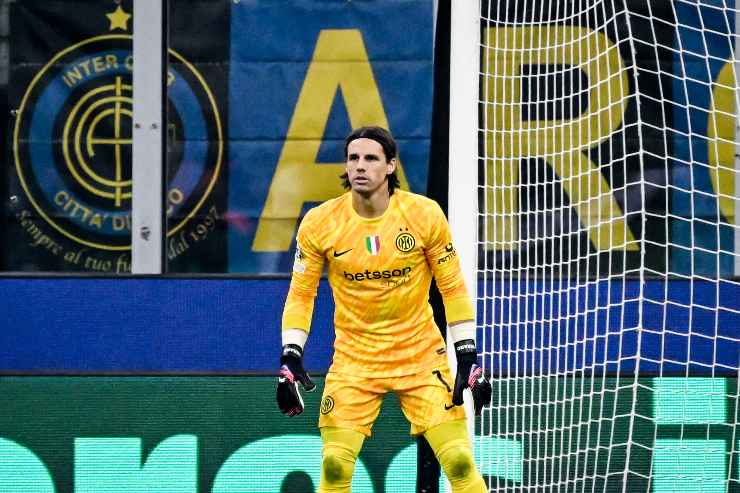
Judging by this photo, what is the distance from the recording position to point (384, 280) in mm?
5461

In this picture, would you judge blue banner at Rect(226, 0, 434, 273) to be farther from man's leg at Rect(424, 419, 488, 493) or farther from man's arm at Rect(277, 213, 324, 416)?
man's leg at Rect(424, 419, 488, 493)

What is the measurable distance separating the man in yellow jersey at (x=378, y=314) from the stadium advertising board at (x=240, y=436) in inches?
47.6

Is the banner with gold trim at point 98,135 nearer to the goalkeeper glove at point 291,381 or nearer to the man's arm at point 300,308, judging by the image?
the man's arm at point 300,308

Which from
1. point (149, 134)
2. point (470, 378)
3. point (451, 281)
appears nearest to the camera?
point (470, 378)

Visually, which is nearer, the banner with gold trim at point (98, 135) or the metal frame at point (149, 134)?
the metal frame at point (149, 134)

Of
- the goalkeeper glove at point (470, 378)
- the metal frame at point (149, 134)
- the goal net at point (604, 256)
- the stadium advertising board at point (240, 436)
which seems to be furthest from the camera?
the metal frame at point (149, 134)

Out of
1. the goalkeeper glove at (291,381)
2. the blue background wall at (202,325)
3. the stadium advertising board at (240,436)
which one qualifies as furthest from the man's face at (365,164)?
the stadium advertising board at (240,436)

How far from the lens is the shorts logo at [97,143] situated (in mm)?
7180

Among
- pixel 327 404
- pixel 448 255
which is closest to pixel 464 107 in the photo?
pixel 448 255

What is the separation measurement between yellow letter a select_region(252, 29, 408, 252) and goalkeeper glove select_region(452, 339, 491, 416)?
2.01 meters

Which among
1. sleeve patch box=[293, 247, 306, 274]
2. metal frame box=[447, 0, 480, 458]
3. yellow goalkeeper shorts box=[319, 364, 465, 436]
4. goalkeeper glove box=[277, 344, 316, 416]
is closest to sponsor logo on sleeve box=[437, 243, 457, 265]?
metal frame box=[447, 0, 480, 458]

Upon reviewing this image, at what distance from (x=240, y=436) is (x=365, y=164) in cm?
197

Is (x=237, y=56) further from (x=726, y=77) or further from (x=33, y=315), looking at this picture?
(x=726, y=77)

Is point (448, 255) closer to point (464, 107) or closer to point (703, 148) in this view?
point (464, 107)
